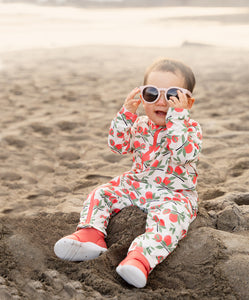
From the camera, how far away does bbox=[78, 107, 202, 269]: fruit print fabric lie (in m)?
2.12

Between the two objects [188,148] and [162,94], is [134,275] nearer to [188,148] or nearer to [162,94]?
[188,148]

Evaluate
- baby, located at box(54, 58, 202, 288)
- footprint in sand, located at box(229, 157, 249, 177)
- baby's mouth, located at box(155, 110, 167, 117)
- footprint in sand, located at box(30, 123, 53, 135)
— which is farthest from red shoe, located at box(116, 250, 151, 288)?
footprint in sand, located at box(30, 123, 53, 135)

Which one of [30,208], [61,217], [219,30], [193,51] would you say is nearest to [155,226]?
[61,217]

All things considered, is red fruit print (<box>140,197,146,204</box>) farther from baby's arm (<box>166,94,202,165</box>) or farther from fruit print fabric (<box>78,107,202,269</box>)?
baby's arm (<box>166,94,202,165</box>)

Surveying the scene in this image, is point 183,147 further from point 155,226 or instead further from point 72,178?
point 72,178

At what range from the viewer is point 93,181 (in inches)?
124

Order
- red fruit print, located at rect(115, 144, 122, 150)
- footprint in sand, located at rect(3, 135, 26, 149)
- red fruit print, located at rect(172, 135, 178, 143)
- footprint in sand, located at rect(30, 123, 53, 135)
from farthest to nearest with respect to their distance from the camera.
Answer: footprint in sand, located at rect(30, 123, 53, 135) < footprint in sand, located at rect(3, 135, 26, 149) < red fruit print, located at rect(115, 144, 122, 150) < red fruit print, located at rect(172, 135, 178, 143)

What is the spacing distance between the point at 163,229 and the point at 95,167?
1.40 metres

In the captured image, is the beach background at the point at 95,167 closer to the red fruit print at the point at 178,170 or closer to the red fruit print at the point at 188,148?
the red fruit print at the point at 178,170

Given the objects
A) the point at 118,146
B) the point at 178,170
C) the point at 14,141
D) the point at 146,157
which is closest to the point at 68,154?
the point at 14,141

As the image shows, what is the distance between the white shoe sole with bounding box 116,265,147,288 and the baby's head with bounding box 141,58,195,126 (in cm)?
83

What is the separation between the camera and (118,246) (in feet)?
6.89

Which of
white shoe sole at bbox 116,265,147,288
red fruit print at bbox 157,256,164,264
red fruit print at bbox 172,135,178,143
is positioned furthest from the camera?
red fruit print at bbox 172,135,178,143

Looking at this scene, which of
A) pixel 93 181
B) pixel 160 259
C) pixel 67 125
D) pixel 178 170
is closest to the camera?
pixel 160 259
